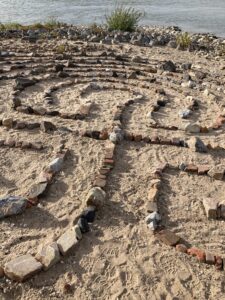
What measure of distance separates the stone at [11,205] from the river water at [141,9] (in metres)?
15.1

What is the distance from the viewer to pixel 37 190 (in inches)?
217

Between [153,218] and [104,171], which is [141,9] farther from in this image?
[153,218]

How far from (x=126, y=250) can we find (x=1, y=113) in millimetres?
4255

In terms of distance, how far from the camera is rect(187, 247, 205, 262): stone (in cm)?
454

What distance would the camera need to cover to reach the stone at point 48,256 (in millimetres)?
4355

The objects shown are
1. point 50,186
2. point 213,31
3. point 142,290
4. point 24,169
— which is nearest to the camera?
point 142,290

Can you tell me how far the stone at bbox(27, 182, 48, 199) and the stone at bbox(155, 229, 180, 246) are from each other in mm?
1532

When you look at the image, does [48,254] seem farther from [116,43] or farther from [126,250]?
[116,43]

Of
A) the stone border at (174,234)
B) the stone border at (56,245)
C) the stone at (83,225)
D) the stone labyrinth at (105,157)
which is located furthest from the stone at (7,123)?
the stone at (83,225)

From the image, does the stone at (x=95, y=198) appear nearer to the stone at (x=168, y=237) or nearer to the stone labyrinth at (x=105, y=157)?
the stone labyrinth at (x=105, y=157)

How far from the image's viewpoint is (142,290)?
13.7ft

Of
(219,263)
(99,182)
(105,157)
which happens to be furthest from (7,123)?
(219,263)

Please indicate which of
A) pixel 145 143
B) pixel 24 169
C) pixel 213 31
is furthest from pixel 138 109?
pixel 213 31

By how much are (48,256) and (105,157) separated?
2259mm
